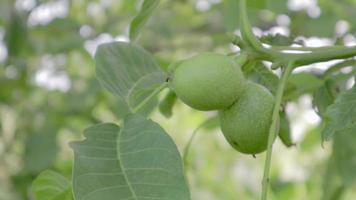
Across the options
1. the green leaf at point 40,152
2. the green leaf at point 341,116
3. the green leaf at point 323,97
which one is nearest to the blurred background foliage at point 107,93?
the green leaf at point 40,152

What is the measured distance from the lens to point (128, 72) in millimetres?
1275

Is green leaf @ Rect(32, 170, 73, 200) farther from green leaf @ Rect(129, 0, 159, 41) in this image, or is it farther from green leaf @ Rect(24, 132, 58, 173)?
green leaf @ Rect(24, 132, 58, 173)

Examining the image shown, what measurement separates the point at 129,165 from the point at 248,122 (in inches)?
8.3

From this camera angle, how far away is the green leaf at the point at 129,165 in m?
0.96

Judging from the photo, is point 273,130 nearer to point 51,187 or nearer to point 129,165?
point 129,165

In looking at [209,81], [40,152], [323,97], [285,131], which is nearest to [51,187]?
[209,81]

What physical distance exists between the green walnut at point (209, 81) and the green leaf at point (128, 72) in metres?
0.09

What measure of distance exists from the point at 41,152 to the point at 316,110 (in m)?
1.79

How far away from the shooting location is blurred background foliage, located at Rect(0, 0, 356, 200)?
9.11 feet

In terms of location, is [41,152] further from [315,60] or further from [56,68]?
[315,60]

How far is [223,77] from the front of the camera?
1.03 metres

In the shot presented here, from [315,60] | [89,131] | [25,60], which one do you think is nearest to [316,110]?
[315,60]

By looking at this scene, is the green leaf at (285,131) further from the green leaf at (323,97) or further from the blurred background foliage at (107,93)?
the blurred background foliage at (107,93)

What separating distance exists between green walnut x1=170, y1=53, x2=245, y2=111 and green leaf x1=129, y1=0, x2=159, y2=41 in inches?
8.1
